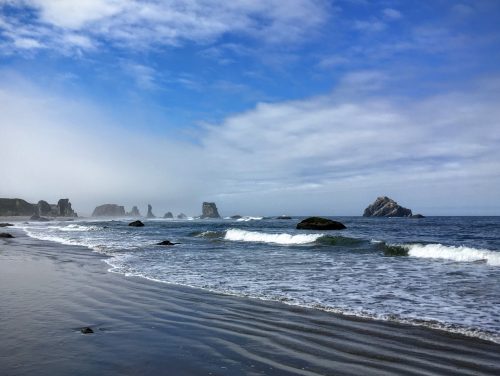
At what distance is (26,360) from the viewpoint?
231 inches

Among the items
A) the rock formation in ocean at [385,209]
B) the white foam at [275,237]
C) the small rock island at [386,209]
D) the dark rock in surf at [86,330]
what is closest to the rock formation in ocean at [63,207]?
the rock formation in ocean at [385,209]

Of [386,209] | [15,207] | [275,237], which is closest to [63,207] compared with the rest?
[15,207]

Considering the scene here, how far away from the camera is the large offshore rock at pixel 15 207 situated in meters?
183

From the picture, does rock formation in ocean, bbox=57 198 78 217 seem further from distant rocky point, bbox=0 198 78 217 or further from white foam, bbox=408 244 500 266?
Answer: white foam, bbox=408 244 500 266

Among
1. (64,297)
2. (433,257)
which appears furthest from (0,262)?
(433,257)

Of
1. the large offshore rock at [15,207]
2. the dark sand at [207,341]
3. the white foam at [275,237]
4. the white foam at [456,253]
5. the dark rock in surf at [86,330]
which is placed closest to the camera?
the dark sand at [207,341]

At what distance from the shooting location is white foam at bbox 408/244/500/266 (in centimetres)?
2184

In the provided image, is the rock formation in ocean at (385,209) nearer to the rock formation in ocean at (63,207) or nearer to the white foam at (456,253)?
the white foam at (456,253)

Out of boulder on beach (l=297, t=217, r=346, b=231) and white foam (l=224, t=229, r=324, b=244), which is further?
boulder on beach (l=297, t=217, r=346, b=231)

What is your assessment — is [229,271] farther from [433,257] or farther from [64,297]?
[433,257]

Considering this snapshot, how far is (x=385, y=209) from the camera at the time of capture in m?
144

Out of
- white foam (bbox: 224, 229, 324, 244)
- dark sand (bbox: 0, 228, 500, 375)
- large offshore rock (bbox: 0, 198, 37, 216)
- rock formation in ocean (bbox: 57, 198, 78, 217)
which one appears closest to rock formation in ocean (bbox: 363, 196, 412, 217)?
white foam (bbox: 224, 229, 324, 244)

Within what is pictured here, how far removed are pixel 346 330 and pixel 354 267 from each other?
10940mm

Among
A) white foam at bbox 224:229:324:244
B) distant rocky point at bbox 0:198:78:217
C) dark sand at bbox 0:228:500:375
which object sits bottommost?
white foam at bbox 224:229:324:244
